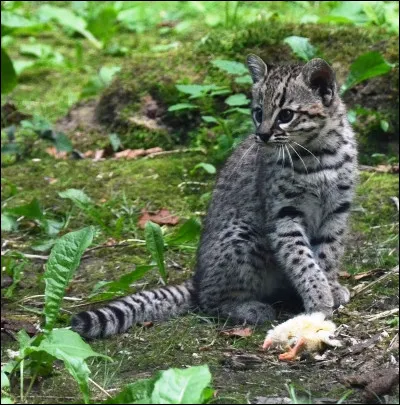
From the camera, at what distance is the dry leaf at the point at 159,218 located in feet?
25.1

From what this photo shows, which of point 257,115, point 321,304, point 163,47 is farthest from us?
point 163,47

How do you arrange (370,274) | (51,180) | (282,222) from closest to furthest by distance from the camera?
1. (282,222)
2. (370,274)
3. (51,180)

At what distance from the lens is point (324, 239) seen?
6262mm

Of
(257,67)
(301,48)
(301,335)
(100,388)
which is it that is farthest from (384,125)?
(100,388)

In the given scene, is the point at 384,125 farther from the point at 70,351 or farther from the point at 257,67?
the point at 70,351

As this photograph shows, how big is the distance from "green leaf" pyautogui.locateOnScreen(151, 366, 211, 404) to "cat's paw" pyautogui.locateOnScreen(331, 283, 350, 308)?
2272 mm

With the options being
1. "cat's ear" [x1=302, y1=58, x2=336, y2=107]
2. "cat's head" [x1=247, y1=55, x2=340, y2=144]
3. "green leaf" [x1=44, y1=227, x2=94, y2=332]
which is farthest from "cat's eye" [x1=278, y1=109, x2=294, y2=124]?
"green leaf" [x1=44, y1=227, x2=94, y2=332]

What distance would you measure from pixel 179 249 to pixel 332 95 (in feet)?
5.79

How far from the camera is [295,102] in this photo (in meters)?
6.07

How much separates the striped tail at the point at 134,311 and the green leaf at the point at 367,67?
2288 mm

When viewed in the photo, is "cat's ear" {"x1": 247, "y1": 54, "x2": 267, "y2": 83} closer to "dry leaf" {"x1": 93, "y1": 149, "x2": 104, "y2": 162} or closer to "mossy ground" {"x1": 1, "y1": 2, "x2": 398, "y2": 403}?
"mossy ground" {"x1": 1, "y1": 2, "x2": 398, "y2": 403}

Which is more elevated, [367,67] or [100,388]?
[367,67]

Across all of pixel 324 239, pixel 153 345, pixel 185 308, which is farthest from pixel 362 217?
pixel 153 345

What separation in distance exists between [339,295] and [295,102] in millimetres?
1215
